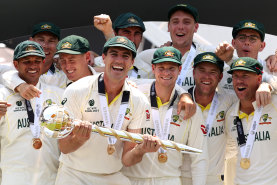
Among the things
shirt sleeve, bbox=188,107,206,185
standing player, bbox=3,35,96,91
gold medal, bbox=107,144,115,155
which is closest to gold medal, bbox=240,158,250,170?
shirt sleeve, bbox=188,107,206,185

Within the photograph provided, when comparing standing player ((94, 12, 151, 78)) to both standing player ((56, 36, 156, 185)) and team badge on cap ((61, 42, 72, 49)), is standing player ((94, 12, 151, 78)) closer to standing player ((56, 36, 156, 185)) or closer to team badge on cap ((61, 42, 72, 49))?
team badge on cap ((61, 42, 72, 49))

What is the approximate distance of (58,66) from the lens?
639 cm

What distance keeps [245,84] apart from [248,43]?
0.84m

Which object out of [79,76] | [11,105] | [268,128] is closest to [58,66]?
[79,76]

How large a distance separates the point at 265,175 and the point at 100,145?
1740mm

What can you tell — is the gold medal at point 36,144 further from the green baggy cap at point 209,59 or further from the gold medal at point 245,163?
the gold medal at point 245,163

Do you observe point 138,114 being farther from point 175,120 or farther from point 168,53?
point 168,53

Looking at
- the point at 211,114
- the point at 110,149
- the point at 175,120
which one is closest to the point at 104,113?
the point at 110,149

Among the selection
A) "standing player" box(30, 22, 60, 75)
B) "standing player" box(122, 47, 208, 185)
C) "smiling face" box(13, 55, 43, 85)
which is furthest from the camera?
"standing player" box(30, 22, 60, 75)

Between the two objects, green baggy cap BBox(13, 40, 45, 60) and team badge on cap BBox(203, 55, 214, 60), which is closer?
green baggy cap BBox(13, 40, 45, 60)

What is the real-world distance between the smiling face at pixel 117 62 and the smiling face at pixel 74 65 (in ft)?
2.06

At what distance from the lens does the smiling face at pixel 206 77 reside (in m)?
5.91

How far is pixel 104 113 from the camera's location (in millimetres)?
5180

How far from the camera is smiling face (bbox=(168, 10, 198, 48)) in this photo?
254 inches
